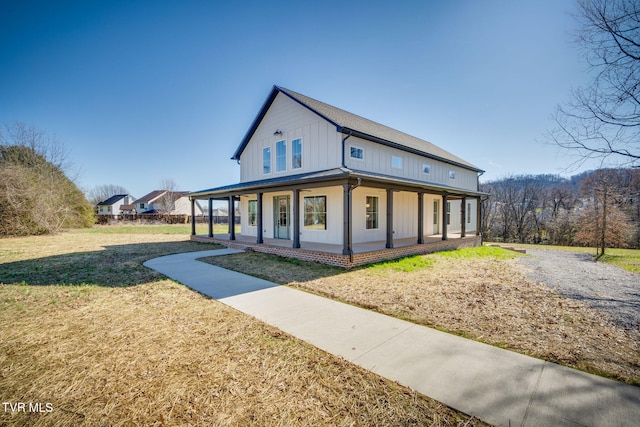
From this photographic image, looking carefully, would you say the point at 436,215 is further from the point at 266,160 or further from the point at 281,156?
the point at 266,160

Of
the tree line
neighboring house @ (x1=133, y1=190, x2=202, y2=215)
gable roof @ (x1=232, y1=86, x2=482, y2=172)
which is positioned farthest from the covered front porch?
neighboring house @ (x1=133, y1=190, x2=202, y2=215)

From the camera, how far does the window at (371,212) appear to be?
12508 mm

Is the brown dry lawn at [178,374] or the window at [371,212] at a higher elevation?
the window at [371,212]

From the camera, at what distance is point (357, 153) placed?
11.7 m

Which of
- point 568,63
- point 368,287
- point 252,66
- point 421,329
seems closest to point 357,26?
point 252,66

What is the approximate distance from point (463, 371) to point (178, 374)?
323 cm

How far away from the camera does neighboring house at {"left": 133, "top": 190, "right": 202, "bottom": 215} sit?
52.6 meters

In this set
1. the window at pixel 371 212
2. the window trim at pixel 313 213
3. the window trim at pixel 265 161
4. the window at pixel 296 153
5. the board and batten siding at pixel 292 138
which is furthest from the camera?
the window trim at pixel 265 161

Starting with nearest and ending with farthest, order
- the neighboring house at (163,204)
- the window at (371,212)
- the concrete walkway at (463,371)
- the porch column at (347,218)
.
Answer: the concrete walkway at (463,371)
the porch column at (347,218)
the window at (371,212)
the neighboring house at (163,204)

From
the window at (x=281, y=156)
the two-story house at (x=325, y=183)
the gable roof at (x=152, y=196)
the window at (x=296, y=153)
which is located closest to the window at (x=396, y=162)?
the two-story house at (x=325, y=183)

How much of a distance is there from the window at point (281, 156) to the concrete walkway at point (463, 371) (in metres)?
9.45

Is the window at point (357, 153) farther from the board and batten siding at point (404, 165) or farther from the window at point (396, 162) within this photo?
the window at point (396, 162)

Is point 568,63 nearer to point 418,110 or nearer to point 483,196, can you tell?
point 418,110

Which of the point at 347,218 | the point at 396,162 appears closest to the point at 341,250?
the point at 347,218
